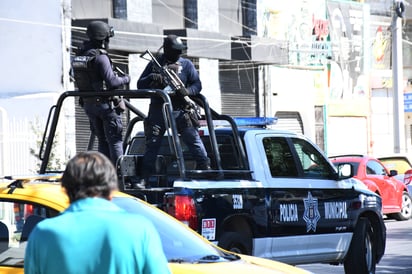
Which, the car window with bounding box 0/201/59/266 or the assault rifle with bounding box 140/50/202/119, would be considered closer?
the car window with bounding box 0/201/59/266

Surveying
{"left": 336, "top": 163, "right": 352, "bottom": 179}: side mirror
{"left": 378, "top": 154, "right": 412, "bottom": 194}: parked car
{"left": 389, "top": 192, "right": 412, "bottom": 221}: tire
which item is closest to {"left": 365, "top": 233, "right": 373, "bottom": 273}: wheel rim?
{"left": 336, "top": 163, "right": 352, "bottom": 179}: side mirror

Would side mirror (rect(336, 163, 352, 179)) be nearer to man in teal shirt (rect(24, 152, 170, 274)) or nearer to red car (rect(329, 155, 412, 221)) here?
man in teal shirt (rect(24, 152, 170, 274))

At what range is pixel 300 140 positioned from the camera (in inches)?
440

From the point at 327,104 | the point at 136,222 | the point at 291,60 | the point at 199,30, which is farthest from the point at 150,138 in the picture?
the point at 327,104

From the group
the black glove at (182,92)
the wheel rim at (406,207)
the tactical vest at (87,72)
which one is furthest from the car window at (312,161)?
the wheel rim at (406,207)

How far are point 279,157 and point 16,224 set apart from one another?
4.72 meters

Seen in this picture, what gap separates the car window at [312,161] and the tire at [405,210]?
34.7 feet

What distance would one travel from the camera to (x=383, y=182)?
67.9ft

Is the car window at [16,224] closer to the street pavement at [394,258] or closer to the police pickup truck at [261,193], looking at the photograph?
the police pickup truck at [261,193]

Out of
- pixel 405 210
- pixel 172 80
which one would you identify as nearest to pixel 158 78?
pixel 172 80

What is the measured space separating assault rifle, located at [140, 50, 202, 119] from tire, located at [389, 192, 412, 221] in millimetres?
12288

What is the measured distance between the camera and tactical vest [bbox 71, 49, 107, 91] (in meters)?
9.95

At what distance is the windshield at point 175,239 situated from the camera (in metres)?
6.49

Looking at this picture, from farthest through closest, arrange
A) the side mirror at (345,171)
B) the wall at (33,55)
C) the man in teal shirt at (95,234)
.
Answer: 1. the wall at (33,55)
2. the side mirror at (345,171)
3. the man in teal shirt at (95,234)
